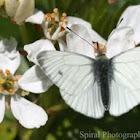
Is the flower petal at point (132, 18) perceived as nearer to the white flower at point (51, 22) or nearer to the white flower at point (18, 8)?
the white flower at point (51, 22)

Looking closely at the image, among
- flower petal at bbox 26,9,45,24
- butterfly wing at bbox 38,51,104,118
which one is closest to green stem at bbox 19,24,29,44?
flower petal at bbox 26,9,45,24

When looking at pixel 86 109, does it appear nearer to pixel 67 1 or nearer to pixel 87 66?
pixel 87 66

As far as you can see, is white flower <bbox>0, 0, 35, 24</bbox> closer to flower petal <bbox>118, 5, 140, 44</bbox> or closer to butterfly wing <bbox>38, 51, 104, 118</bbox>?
butterfly wing <bbox>38, 51, 104, 118</bbox>

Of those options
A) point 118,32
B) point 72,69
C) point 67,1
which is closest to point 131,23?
point 118,32

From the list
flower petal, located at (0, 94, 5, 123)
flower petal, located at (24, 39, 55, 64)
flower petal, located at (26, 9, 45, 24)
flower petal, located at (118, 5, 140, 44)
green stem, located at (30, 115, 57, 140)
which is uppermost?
flower petal, located at (26, 9, 45, 24)

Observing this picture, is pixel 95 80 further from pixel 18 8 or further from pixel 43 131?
pixel 43 131

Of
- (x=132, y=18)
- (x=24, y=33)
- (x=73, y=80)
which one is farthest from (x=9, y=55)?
(x=132, y=18)

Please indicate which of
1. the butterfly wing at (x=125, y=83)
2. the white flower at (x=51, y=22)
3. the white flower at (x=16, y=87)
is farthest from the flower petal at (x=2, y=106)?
the butterfly wing at (x=125, y=83)

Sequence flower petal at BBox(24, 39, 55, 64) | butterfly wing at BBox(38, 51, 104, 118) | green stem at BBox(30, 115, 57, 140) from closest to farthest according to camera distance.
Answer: butterfly wing at BBox(38, 51, 104, 118) → flower petal at BBox(24, 39, 55, 64) → green stem at BBox(30, 115, 57, 140)
